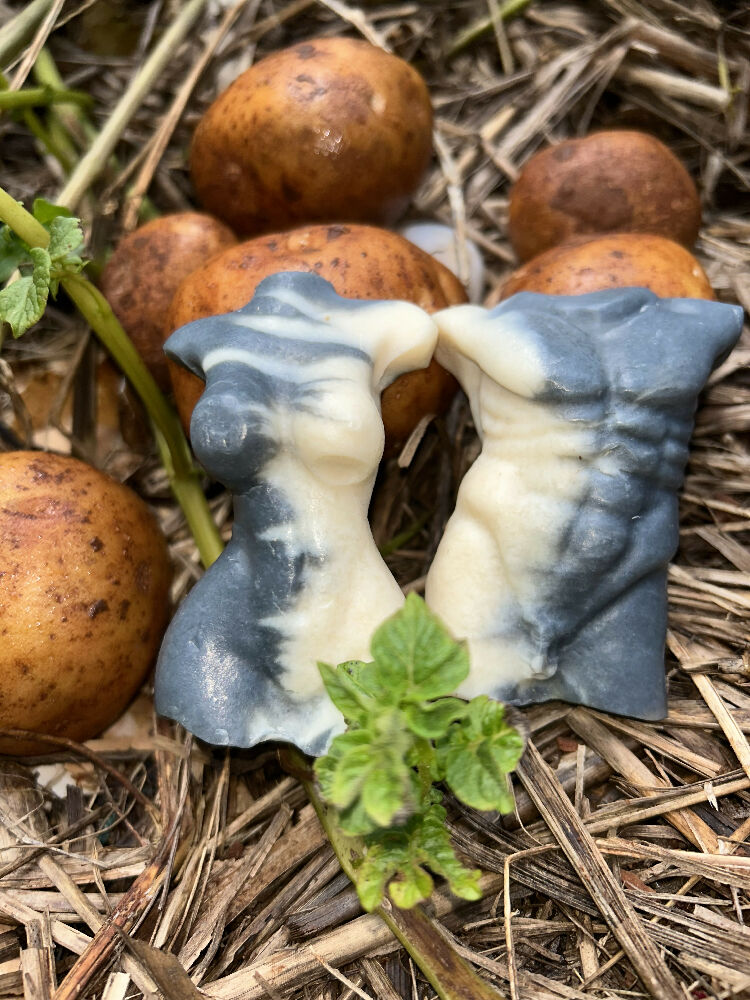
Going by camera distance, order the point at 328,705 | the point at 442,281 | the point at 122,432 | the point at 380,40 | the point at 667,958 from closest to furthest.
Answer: the point at 667,958 < the point at 328,705 < the point at 442,281 < the point at 122,432 < the point at 380,40

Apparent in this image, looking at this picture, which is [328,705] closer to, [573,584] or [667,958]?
[573,584]

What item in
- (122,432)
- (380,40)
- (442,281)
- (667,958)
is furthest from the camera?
(380,40)

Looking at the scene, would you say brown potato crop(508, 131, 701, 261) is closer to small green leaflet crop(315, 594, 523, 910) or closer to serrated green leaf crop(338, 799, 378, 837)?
small green leaflet crop(315, 594, 523, 910)

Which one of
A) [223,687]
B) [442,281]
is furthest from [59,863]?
[442,281]

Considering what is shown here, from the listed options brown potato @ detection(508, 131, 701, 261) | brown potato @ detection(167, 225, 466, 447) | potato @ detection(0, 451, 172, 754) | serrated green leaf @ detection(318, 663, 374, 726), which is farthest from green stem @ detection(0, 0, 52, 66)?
serrated green leaf @ detection(318, 663, 374, 726)

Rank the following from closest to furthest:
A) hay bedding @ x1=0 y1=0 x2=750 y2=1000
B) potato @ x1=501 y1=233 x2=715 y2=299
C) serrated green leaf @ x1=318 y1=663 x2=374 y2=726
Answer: serrated green leaf @ x1=318 y1=663 x2=374 y2=726
hay bedding @ x1=0 y1=0 x2=750 y2=1000
potato @ x1=501 y1=233 x2=715 y2=299

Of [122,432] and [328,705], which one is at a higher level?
[122,432]

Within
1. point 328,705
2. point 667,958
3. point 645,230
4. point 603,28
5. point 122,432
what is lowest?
point 667,958
